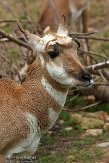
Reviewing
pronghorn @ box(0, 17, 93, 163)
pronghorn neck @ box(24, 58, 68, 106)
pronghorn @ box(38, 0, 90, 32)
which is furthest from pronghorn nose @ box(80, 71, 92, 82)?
pronghorn @ box(38, 0, 90, 32)

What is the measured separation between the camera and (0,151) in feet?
14.2

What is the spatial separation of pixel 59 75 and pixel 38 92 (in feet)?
0.98

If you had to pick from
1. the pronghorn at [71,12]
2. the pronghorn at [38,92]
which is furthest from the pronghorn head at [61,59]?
the pronghorn at [71,12]

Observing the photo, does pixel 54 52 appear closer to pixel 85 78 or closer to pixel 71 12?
pixel 85 78

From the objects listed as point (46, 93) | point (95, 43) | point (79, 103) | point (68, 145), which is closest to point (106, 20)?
point (95, 43)

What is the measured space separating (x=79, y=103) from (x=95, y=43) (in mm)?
2435

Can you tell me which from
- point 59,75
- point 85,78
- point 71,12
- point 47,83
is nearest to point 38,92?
point 47,83

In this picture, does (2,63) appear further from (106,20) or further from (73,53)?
(106,20)

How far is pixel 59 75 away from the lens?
4.31 metres

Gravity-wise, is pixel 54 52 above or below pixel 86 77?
above

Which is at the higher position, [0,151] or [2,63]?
[2,63]

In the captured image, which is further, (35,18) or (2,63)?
(35,18)

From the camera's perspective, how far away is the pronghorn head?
4230 mm

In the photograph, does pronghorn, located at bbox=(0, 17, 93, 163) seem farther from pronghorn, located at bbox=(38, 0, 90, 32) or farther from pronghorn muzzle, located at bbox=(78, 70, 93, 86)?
pronghorn, located at bbox=(38, 0, 90, 32)
